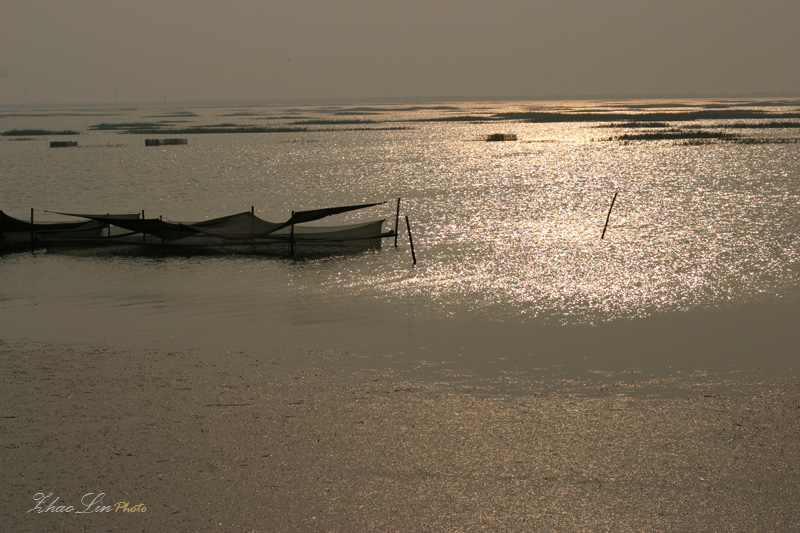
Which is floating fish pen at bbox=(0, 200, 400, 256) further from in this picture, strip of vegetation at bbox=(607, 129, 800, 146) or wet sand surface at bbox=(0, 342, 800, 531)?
strip of vegetation at bbox=(607, 129, 800, 146)

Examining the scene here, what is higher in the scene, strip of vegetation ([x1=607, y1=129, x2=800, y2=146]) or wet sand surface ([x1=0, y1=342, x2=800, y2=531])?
strip of vegetation ([x1=607, y1=129, x2=800, y2=146])

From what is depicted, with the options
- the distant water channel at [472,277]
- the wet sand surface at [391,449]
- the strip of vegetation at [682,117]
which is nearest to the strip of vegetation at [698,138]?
the distant water channel at [472,277]

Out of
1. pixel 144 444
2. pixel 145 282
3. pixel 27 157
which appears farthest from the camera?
pixel 27 157

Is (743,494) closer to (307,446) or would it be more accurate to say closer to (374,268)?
(307,446)

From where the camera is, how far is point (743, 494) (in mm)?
8266

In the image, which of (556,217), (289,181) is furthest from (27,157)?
(556,217)

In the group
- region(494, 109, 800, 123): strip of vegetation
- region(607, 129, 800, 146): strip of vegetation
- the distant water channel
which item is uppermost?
region(494, 109, 800, 123): strip of vegetation

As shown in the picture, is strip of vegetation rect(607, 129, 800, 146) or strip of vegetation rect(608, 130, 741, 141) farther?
strip of vegetation rect(608, 130, 741, 141)

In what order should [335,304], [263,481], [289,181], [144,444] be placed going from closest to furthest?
1. [263,481]
2. [144,444]
3. [335,304]
4. [289,181]

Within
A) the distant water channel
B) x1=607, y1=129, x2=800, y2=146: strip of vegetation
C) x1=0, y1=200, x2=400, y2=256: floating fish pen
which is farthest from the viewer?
x1=607, y1=129, x2=800, y2=146: strip of vegetation

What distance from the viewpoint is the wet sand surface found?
7.91m

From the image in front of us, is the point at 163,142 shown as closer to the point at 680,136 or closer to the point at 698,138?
the point at 680,136

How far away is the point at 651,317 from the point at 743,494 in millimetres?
8349

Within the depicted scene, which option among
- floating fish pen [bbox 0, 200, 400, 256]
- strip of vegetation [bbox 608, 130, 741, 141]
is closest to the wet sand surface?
floating fish pen [bbox 0, 200, 400, 256]
